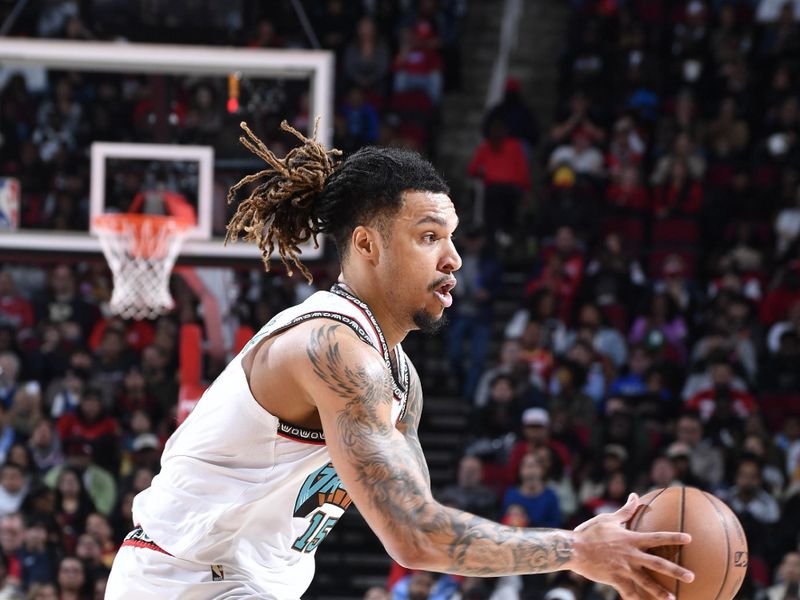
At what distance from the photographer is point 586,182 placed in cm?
1223

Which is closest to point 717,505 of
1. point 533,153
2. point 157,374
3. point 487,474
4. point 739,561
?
point 739,561

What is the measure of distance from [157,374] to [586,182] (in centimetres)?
441

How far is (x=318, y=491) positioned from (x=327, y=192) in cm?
80

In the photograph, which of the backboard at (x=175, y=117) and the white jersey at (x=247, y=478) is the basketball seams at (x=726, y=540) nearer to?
the white jersey at (x=247, y=478)

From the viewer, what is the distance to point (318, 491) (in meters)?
3.37

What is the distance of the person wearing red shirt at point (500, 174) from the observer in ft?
40.2

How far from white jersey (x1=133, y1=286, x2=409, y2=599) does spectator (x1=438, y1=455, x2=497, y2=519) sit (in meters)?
5.95

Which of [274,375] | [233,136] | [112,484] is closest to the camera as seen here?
[274,375]

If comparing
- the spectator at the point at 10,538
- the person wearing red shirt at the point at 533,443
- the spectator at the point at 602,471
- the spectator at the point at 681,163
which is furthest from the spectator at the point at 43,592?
the spectator at the point at 681,163

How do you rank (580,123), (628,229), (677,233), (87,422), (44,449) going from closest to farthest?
(44,449) < (87,422) < (677,233) < (628,229) < (580,123)

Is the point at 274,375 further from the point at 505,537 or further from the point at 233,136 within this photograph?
the point at 233,136

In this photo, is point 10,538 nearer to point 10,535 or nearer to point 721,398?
point 10,535

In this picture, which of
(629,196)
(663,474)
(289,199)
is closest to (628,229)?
(629,196)

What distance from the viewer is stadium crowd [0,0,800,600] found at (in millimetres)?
8289
